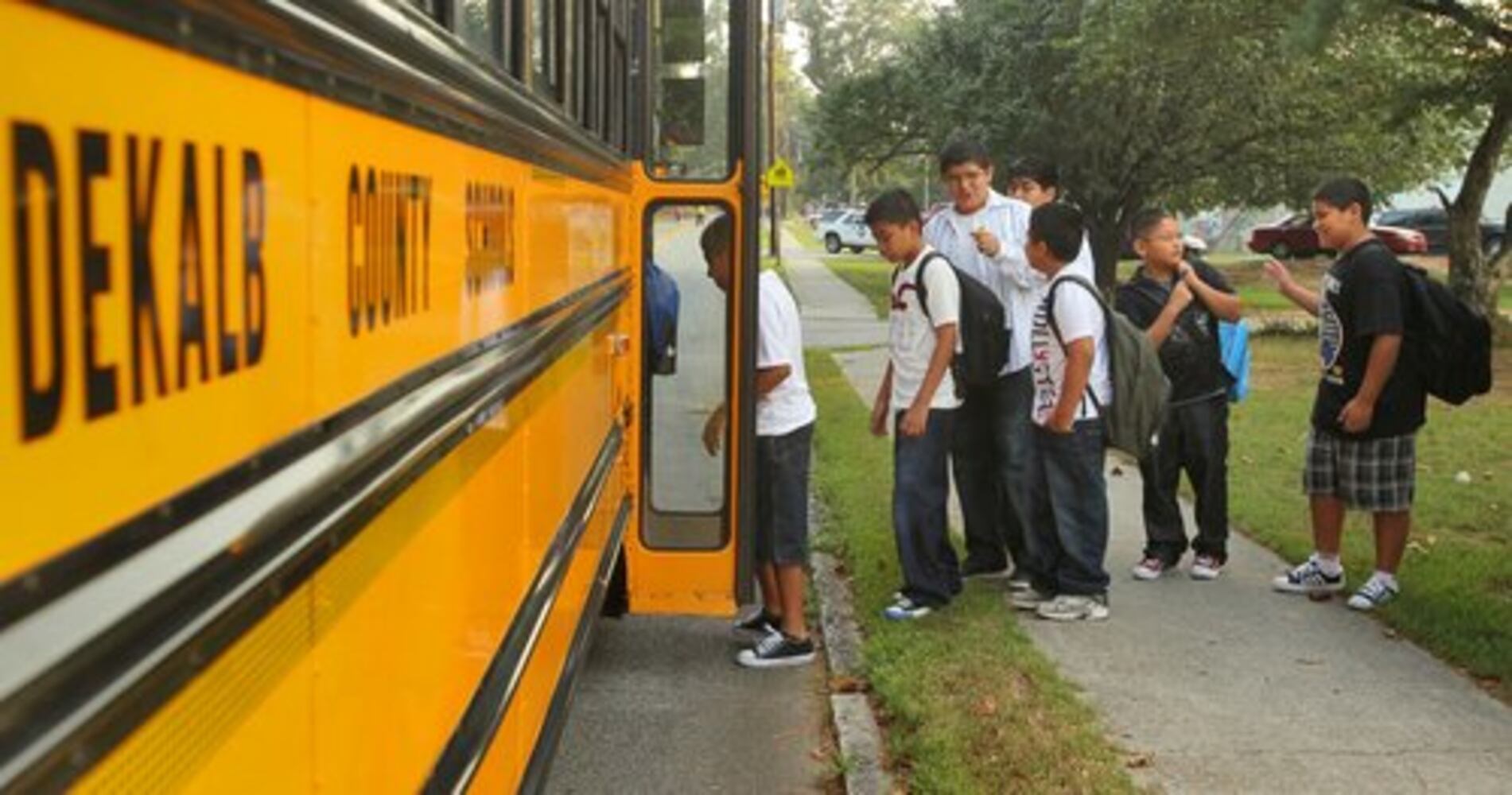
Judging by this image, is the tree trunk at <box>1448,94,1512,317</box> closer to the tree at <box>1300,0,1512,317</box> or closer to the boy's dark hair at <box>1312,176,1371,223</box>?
the tree at <box>1300,0,1512,317</box>

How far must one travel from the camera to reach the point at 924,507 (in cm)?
542

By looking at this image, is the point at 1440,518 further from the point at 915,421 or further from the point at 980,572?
the point at 915,421

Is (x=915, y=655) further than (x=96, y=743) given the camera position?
Yes

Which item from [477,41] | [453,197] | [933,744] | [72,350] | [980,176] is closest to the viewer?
[72,350]

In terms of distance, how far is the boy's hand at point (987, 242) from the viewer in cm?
556

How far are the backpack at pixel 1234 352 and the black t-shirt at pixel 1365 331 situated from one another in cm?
46

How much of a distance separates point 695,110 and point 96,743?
4.19 meters

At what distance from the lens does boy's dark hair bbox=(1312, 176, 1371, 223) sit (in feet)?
17.8

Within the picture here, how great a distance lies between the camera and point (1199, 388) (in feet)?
19.7

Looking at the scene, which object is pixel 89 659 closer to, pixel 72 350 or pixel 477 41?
pixel 72 350

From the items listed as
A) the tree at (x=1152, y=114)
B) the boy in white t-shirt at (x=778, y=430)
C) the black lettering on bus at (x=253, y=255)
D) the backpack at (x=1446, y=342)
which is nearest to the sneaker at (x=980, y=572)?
the boy in white t-shirt at (x=778, y=430)

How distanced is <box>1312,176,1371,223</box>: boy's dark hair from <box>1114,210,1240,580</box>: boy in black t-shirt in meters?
0.54

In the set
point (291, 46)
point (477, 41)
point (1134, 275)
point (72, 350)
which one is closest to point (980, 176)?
point (1134, 275)

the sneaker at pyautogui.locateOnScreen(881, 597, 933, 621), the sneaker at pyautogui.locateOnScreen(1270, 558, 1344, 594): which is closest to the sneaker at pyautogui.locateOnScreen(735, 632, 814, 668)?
the sneaker at pyautogui.locateOnScreen(881, 597, 933, 621)
